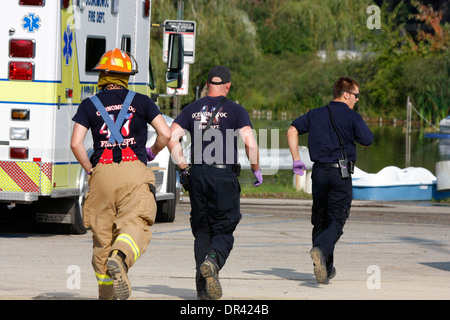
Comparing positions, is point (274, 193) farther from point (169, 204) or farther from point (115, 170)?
point (115, 170)

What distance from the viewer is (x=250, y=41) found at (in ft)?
138

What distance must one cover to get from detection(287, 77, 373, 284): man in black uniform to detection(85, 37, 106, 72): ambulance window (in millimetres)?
3999

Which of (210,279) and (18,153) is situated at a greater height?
(18,153)

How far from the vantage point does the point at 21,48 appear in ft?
39.4

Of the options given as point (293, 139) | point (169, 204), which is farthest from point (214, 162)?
point (169, 204)

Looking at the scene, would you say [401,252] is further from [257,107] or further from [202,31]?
[257,107]

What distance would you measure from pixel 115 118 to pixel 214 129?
94cm

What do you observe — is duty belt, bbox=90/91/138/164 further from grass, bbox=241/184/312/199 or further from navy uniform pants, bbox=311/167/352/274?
grass, bbox=241/184/312/199

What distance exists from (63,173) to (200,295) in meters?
4.56

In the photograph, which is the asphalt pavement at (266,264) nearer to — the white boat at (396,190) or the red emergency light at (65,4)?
the red emergency light at (65,4)

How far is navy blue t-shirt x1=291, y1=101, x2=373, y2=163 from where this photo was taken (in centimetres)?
930

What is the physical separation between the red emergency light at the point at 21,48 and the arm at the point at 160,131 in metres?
4.45

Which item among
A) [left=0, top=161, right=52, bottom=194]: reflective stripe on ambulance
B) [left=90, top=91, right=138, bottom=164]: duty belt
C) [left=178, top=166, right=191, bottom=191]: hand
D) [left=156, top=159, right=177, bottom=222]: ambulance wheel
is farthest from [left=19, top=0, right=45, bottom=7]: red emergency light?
[left=90, top=91, right=138, bottom=164]: duty belt

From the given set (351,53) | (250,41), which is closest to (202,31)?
(250,41)
